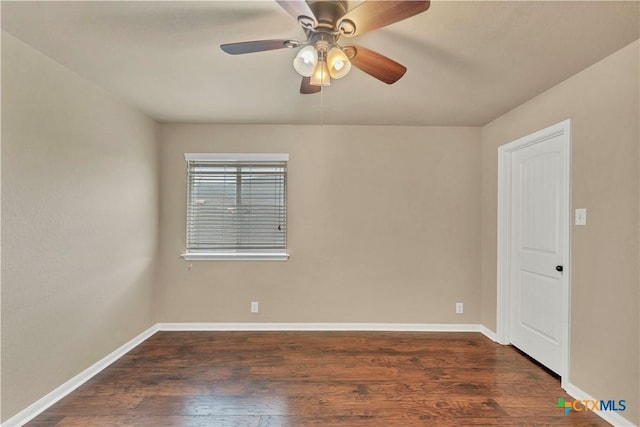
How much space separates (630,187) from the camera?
1854 millimetres

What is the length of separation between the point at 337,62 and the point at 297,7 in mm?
387

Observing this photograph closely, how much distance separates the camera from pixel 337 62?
1554 millimetres

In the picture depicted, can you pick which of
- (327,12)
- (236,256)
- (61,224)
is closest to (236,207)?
(236,256)

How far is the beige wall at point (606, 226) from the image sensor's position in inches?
72.3

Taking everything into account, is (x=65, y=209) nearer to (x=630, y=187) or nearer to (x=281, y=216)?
(x=281, y=216)

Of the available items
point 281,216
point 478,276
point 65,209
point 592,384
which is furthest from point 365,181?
point 65,209

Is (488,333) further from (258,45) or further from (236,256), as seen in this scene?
(258,45)

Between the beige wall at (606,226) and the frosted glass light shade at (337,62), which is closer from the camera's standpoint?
the frosted glass light shade at (337,62)

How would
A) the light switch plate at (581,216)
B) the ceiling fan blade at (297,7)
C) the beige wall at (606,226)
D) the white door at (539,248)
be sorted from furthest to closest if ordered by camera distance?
the white door at (539,248) < the light switch plate at (581,216) < the beige wall at (606,226) < the ceiling fan blade at (297,7)

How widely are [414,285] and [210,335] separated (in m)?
2.33

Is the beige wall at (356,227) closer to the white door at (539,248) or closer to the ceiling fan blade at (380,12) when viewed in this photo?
the white door at (539,248)

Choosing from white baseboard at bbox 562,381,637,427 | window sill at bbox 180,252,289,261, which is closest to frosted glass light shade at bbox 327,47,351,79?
window sill at bbox 180,252,289,261

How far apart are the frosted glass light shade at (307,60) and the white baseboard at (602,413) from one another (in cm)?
276

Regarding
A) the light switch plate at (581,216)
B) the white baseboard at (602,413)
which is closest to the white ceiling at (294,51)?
→ the light switch plate at (581,216)
